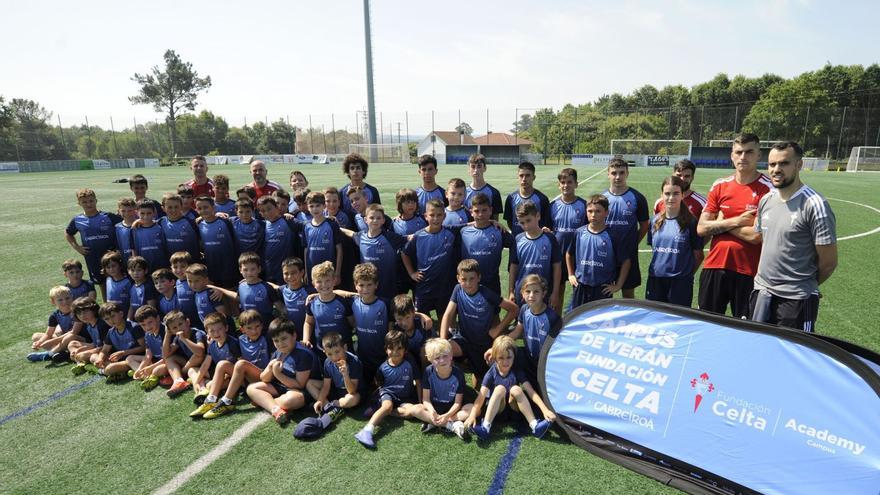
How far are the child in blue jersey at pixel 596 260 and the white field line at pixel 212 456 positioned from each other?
3295mm

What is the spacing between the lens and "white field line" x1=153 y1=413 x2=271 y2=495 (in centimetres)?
329

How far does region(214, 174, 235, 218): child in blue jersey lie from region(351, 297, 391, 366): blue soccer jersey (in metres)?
3.13

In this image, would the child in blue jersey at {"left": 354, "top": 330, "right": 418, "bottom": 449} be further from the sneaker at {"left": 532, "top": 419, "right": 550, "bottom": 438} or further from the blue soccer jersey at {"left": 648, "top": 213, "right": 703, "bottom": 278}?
the blue soccer jersey at {"left": 648, "top": 213, "right": 703, "bottom": 278}

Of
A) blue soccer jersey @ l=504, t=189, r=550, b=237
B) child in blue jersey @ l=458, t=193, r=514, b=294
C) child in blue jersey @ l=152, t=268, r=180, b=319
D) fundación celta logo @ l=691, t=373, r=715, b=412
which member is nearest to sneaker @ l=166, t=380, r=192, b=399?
child in blue jersey @ l=152, t=268, r=180, b=319

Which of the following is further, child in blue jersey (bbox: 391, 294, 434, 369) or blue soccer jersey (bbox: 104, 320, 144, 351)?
blue soccer jersey (bbox: 104, 320, 144, 351)

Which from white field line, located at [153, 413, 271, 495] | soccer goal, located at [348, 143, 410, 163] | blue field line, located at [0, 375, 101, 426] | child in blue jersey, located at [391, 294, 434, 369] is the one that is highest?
soccer goal, located at [348, 143, 410, 163]

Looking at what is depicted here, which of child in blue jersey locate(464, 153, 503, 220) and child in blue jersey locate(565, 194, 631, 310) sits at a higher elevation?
child in blue jersey locate(464, 153, 503, 220)

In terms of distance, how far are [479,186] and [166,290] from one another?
396 cm

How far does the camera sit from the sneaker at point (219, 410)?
13.5 ft

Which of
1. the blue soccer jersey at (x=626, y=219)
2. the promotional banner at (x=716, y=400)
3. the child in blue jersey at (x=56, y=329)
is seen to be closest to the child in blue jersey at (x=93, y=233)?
the child in blue jersey at (x=56, y=329)

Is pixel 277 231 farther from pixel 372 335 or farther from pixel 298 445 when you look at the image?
pixel 298 445

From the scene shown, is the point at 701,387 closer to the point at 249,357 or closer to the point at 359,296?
the point at 359,296

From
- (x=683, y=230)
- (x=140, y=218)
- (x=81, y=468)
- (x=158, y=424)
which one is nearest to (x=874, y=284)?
(x=683, y=230)

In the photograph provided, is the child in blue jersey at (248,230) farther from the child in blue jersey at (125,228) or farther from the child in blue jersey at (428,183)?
the child in blue jersey at (428,183)
